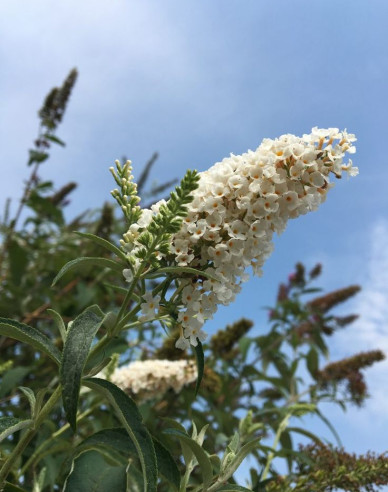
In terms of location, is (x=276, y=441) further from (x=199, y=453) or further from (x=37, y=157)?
(x=37, y=157)

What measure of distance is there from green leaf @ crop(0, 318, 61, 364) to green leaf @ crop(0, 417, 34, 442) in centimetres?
17

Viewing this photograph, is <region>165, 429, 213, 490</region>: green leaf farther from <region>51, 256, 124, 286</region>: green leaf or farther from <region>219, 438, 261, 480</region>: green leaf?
<region>51, 256, 124, 286</region>: green leaf

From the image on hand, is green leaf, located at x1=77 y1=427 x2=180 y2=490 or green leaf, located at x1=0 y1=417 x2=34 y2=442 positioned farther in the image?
green leaf, located at x1=77 y1=427 x2=180 y2=490

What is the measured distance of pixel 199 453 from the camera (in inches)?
53.4

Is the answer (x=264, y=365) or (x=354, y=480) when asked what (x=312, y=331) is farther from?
(x=354, y=480)

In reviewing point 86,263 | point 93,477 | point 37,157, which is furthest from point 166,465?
point 37,157

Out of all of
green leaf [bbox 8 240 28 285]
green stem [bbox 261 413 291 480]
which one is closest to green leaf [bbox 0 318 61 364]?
green stem [bbox 261 413 291 480]

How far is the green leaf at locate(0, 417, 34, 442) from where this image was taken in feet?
3.91

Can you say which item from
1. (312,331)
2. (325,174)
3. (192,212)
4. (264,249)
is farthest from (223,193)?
(312,331)

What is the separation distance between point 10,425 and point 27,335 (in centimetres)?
21

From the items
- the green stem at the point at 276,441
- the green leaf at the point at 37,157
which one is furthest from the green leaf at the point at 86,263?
the green leaf at the point at 37,157

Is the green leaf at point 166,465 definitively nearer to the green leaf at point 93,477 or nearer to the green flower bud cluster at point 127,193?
the green leaf at point 93,477

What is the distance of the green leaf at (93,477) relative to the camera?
1343mm

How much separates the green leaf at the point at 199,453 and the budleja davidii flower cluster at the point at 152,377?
1735 mm
